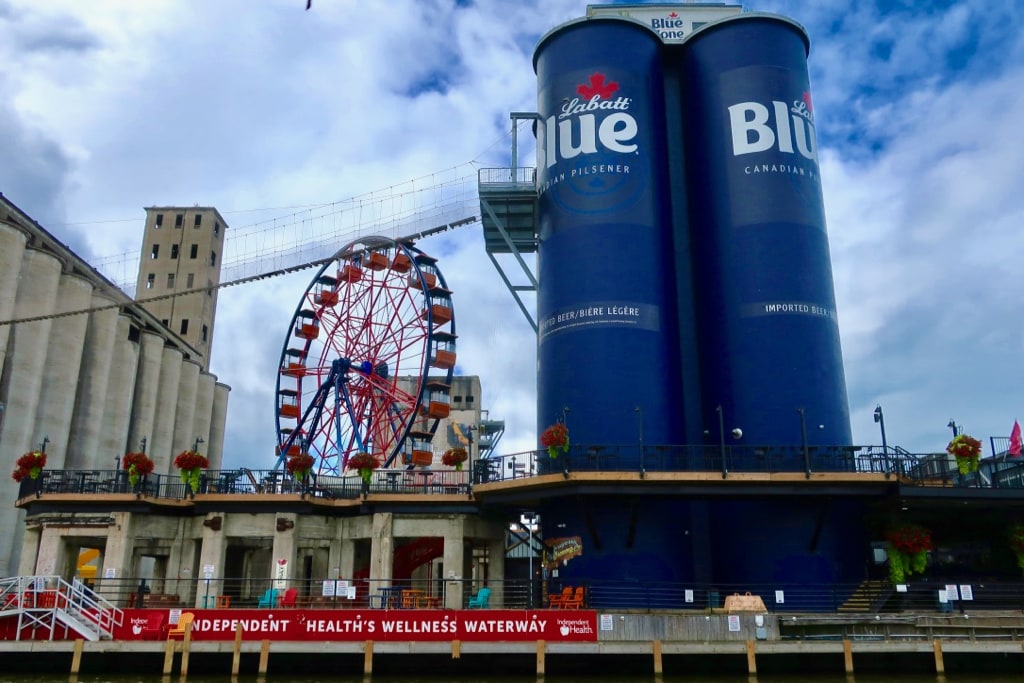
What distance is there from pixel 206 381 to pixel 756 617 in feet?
262

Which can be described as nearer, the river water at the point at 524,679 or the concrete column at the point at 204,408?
the river water at the point at 524,679

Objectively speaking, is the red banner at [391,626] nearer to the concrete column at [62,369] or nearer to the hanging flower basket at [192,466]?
the hanging flower basket at [192,466]

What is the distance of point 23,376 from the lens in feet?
184

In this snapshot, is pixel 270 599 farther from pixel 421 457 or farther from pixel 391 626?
pixel 421 457

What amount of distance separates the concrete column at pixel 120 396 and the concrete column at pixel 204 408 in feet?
53.6

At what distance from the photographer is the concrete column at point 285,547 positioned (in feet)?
117

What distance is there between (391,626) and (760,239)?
23.8 meters

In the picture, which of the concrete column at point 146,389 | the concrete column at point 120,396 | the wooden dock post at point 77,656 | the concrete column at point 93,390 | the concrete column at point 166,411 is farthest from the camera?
the concrete column at point 166,411

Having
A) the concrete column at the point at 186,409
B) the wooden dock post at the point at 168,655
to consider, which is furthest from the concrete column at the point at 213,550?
the concrete column at the point at 186,409

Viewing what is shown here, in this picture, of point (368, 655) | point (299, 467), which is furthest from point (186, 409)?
point (368, 655)

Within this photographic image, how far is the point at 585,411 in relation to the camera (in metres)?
38.2

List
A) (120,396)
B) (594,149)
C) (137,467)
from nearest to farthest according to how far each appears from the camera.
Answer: (137,467)
(594,149)
(120,396)

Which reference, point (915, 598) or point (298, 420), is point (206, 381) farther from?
point (915, 598)

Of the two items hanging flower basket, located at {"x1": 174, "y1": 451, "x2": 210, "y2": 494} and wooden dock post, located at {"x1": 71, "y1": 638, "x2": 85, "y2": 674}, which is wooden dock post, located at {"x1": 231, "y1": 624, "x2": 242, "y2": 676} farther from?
hanging flower basket, located at {"x1": 174, "y1": 451, "x2": 210, "y2": 494}
